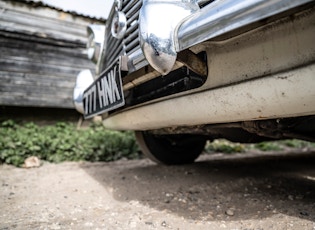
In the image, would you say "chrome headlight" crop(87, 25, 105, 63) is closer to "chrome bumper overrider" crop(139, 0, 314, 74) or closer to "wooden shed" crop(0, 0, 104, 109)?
"chrome bumper overrider" crop(139, 0, 314, 74)

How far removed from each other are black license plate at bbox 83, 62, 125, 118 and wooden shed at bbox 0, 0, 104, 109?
9.70 ft

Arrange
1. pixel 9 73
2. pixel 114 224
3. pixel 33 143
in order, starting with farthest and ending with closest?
pixel 9 73, pixel 33 143, pixel 114 224

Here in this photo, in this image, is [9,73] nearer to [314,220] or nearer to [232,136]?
[232,136]

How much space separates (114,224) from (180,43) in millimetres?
800

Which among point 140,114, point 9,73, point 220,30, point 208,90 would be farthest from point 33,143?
point 220,30

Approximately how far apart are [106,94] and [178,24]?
69 cm

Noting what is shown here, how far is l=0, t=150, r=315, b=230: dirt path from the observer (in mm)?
1128

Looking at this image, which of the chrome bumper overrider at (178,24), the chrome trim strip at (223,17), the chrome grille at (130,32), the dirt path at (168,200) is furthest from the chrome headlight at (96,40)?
the chrome trim strip at (223,17)

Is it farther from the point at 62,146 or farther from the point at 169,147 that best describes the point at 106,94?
the point at 62,146

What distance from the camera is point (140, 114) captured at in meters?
1.47

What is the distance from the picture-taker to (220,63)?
94cm

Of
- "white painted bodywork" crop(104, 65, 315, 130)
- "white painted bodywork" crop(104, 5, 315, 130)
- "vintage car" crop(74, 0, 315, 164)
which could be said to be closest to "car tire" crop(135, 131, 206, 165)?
"vintage car" crop(74, 0, 315, 164)

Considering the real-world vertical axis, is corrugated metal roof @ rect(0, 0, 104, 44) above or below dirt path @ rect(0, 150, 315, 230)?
above

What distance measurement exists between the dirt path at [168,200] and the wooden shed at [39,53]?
8.17 ft
